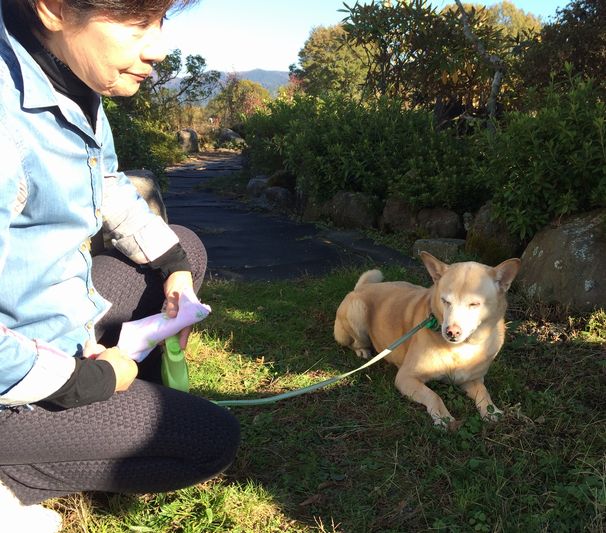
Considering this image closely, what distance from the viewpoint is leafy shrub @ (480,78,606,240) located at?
13.9 ft

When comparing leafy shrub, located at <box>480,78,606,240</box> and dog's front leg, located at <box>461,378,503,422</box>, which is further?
leafy shrub, located at <box>480,78,606,240</box>

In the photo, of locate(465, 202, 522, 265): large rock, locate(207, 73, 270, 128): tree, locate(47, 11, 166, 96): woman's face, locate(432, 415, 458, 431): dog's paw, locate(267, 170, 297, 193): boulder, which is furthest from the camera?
locate(207, 73, 270, 128): tree

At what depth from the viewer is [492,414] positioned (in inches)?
112

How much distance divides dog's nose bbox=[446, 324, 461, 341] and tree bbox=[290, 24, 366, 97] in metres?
21.8

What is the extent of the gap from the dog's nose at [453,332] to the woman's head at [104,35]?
6.41 feet

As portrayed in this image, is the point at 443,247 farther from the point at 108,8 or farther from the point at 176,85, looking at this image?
the point at 176,85

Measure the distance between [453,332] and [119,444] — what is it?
178 cm

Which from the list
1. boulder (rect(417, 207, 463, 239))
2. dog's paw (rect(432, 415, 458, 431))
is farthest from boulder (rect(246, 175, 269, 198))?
dog's paw (rect(432, 415, 458, 431))

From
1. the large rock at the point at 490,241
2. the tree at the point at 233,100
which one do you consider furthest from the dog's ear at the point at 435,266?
the tree at the point at 233,100

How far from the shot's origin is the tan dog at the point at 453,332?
2.90 meters

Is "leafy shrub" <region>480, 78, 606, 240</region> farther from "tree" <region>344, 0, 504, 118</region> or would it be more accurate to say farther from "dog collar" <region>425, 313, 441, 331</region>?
"tree" <region>344, 0, 504, 118</region>

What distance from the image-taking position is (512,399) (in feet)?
10.2

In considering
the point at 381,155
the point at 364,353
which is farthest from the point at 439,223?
the point at 364,353

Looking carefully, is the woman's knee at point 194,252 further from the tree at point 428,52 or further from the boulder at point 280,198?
the boulder at point 280,198
